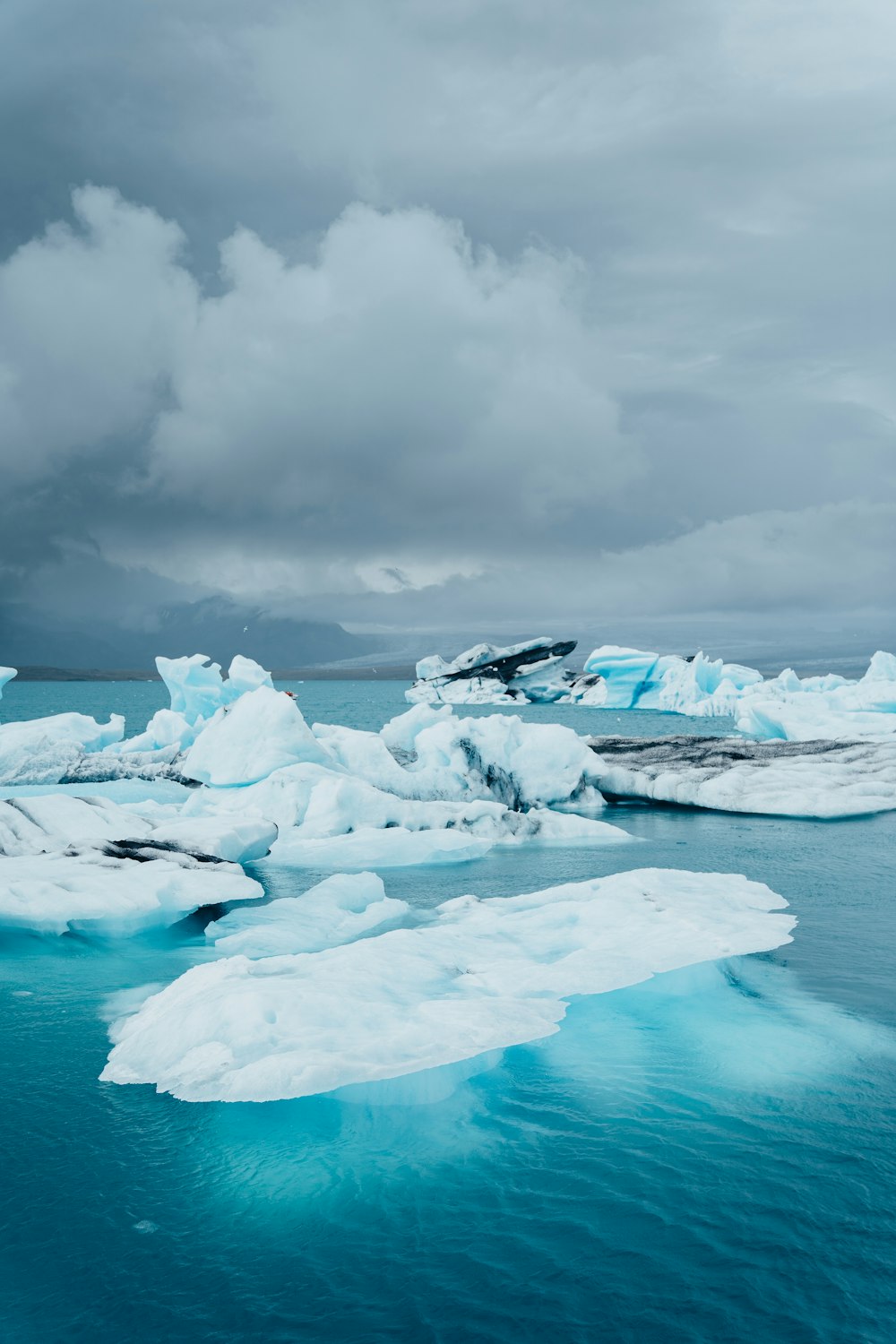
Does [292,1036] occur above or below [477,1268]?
above

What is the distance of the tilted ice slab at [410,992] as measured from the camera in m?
6.31

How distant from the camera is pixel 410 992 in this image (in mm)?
7719

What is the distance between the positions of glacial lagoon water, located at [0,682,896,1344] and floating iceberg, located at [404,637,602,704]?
70.7m

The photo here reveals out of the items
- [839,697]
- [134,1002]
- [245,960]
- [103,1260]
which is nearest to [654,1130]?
[103,1260]

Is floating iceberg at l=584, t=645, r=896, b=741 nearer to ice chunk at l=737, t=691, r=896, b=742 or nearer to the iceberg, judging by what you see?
ice chunk at l=737, t=691, r=896, b=742

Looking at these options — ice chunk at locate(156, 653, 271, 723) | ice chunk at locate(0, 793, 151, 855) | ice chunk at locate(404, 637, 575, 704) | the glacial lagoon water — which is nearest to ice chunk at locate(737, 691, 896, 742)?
ice chunk at locate(156, 653, 271, 723)

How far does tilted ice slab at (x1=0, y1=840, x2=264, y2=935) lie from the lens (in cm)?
1009

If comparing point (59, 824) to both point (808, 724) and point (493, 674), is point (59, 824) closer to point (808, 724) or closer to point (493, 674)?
point (808, 724)

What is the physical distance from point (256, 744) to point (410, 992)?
1370 cm

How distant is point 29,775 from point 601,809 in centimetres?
1671

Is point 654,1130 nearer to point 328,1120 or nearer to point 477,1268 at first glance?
point 477,1268

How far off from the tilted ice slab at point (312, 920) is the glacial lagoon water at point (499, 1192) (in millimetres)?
1942

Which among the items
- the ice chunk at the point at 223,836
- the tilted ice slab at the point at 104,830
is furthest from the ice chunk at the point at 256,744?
the tilted ice slab at the point at 104,830

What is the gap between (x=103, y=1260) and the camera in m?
4.65
